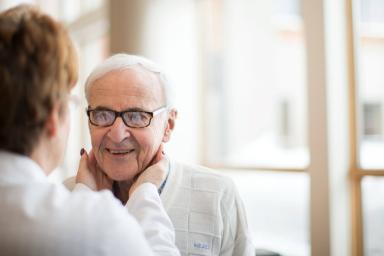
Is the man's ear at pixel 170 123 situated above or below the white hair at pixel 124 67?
below

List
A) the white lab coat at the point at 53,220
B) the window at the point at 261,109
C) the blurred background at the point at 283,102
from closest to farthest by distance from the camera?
the white lab coat at the point at 53,220
the blurred background at the point at 283,102
the window at the point at 261,109

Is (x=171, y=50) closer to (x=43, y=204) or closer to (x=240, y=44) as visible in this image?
(x=240, y=44)

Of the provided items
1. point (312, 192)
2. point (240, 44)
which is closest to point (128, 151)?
point (312, 192)

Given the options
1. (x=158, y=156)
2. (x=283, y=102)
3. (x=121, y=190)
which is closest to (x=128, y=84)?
(x=158, y=156)

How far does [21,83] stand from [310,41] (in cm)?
200

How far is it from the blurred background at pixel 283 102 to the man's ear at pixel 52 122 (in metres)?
1.76

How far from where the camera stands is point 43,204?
1034 millimetres

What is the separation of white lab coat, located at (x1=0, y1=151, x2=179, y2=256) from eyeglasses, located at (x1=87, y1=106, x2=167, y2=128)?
725mm

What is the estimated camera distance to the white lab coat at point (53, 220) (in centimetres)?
101

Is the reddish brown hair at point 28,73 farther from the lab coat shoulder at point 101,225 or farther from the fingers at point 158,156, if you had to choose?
the fingers at point 158,156

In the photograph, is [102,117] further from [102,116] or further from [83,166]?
[83,166]

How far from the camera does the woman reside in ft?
3.33

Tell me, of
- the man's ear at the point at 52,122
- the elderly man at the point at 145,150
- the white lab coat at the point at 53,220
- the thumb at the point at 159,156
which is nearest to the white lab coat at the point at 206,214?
the elderly man at the point at 145,150

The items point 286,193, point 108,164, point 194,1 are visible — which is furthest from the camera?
point 194,1
